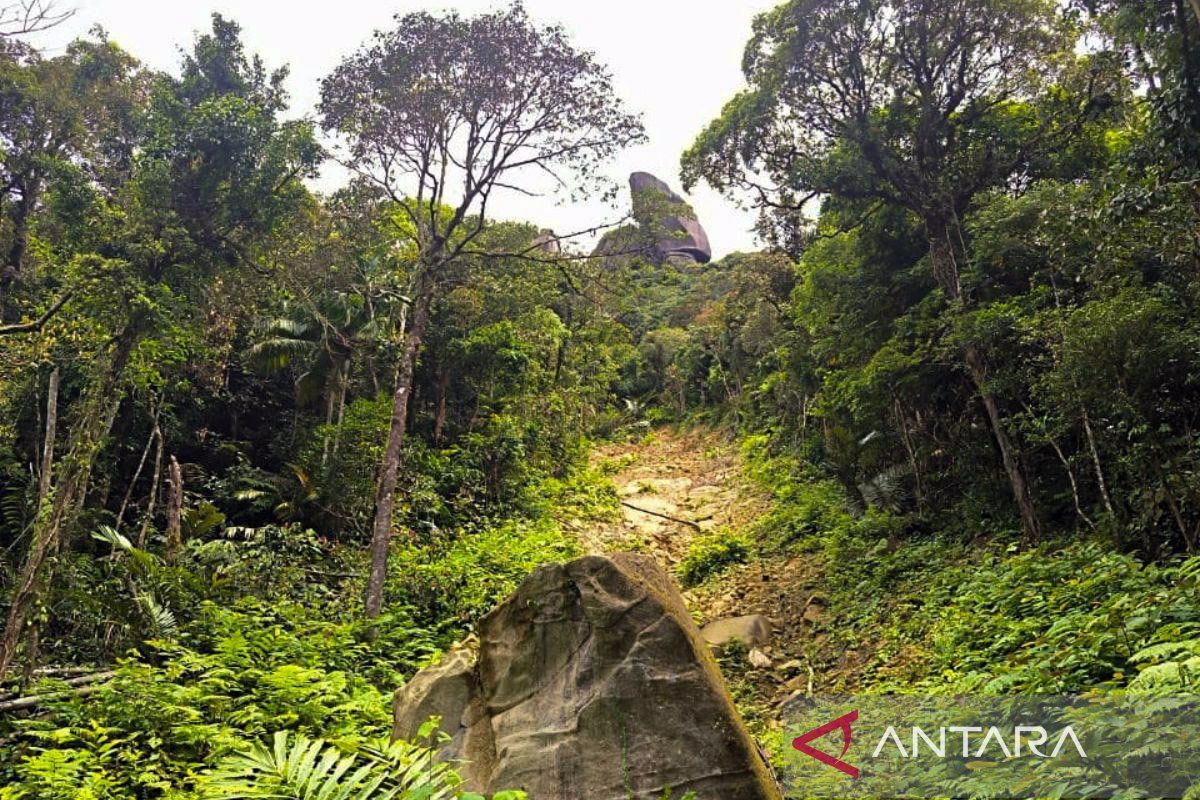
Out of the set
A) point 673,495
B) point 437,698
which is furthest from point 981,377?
point 673,495

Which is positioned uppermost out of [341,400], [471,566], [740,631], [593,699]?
[341,400]

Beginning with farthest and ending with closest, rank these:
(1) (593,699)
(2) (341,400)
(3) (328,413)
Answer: (3) (328,413) < (2) (341,400) < (1) (593,699)

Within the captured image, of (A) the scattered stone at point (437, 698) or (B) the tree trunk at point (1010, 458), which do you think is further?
(B) the tree trunk at point (1010, 458)

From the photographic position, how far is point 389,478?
10.3 meters

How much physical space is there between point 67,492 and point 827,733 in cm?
800

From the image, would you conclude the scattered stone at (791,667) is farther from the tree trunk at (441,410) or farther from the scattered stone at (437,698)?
the tree trunk at (441,410)

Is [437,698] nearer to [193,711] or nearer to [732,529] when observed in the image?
[193,711]

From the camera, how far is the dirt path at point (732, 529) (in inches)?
332

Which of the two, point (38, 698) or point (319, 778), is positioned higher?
point (319, 778)

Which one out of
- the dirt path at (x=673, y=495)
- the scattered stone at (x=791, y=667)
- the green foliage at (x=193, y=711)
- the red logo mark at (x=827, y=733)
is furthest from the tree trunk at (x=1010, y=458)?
the green foliage at (x=193, y=711)

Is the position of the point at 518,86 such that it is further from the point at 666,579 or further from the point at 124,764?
the point at 124,764

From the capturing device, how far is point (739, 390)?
26.6 m

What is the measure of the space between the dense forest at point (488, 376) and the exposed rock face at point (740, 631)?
401mm

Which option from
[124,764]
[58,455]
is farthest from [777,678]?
[58,455]
